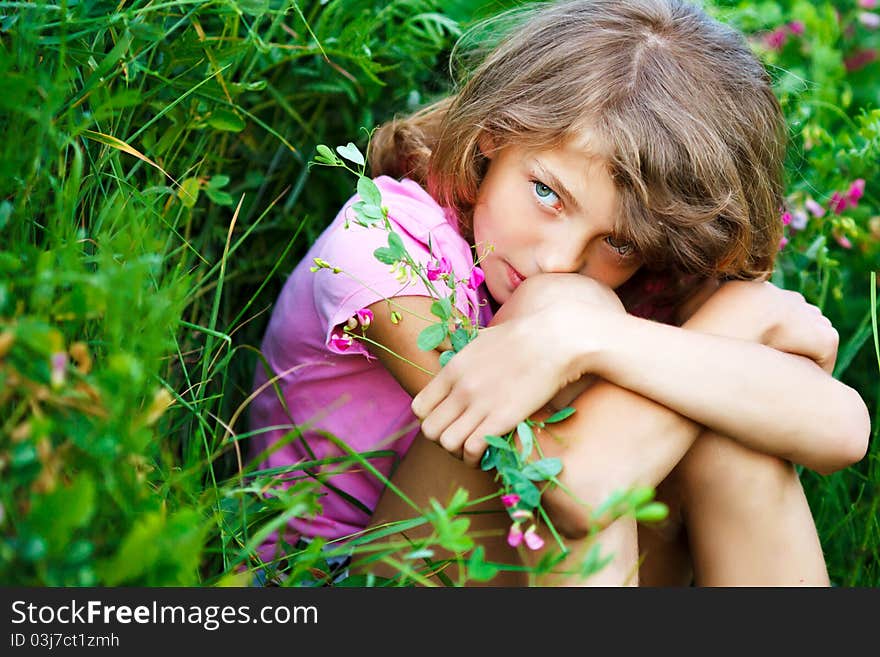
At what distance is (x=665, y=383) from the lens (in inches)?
55.5

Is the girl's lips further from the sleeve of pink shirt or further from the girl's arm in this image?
the girl's arm

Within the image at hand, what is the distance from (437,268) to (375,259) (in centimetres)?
11

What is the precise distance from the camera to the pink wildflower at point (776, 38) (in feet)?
7.75

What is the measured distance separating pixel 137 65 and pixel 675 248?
0.92 metres

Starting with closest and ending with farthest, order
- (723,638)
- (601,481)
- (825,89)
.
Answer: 1. (723,638)
2. (601,481)
3. (825,89)

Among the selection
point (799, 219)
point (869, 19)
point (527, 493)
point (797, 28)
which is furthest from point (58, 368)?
point (869, 19)

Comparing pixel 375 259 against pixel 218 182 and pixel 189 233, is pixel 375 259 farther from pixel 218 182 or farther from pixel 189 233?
pixel 189 233

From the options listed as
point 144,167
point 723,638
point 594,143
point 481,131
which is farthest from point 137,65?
point 723,638

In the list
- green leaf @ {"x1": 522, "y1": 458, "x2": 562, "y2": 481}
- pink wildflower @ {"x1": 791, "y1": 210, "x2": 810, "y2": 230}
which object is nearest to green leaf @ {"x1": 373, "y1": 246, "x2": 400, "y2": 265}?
green leaf @ {"x1": 522, "y1": 458, "x2": 562, "y2": 481}

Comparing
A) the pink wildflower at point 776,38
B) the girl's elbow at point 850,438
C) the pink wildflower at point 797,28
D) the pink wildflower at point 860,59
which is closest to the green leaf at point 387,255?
the girl's elbow at point 850,438

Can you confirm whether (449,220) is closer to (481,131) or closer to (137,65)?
(481,131)

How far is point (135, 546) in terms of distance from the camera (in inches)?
34.6

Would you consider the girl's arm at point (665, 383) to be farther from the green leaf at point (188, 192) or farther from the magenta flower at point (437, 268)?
the green leaf at point (188, 192)

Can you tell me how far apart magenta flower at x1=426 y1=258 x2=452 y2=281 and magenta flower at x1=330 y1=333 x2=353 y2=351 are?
169 mm
